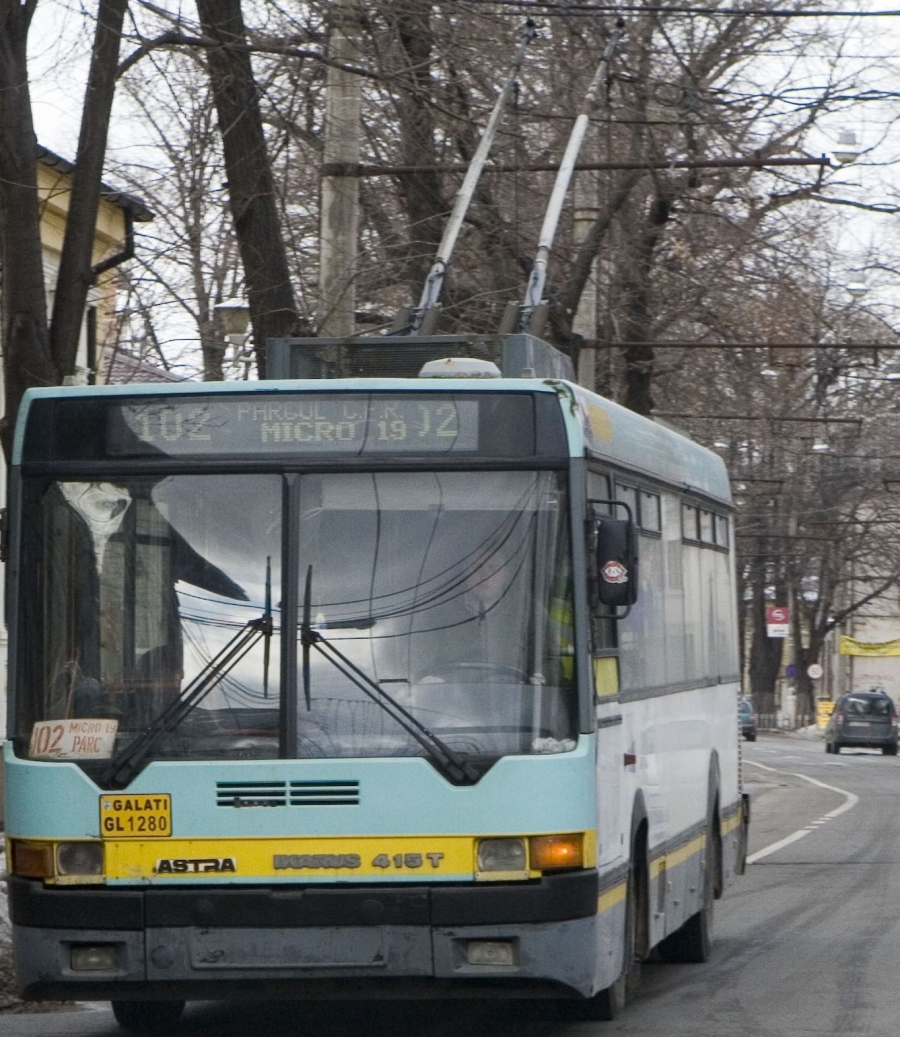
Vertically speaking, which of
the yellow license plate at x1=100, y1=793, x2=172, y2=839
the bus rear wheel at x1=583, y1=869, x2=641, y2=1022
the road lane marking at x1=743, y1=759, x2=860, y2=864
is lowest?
the road lane marking at x1=743, y1=759, x2=860, y2=864

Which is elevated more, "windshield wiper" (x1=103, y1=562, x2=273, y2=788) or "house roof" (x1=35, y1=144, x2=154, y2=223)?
"house roof" (x1=35, y1=144, x2=154, y2=223)

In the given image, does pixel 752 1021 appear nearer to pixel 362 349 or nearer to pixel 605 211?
pixel 362 349

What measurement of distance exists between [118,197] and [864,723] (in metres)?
38.0

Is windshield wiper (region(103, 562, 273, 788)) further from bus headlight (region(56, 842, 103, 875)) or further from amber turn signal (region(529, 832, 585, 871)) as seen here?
amber turn signal (region(529, 832, 585, 871))

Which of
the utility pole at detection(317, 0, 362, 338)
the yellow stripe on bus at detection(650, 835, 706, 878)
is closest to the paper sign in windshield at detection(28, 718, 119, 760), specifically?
the yellow stripe on bus at detection(650, 835, 706, 878)

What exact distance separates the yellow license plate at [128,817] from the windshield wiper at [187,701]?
0.06m

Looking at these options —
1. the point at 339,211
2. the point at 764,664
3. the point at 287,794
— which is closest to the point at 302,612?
the point at 287,794

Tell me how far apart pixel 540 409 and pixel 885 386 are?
3200 centimetres

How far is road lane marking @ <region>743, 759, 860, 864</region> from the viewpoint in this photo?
20.5m

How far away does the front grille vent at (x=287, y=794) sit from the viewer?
24.2 feet

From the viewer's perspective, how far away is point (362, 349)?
916 cm

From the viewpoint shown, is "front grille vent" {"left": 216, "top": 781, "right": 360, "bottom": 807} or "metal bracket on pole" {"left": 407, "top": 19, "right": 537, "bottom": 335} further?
"metal bracket on pole" {"left": 407, "top": 19, "right": 537, "bottom": 335}

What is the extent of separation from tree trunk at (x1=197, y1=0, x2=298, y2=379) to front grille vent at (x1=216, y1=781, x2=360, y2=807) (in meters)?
6.98

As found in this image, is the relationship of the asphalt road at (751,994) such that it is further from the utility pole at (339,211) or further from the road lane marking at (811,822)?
the utility pole at (339,211)
